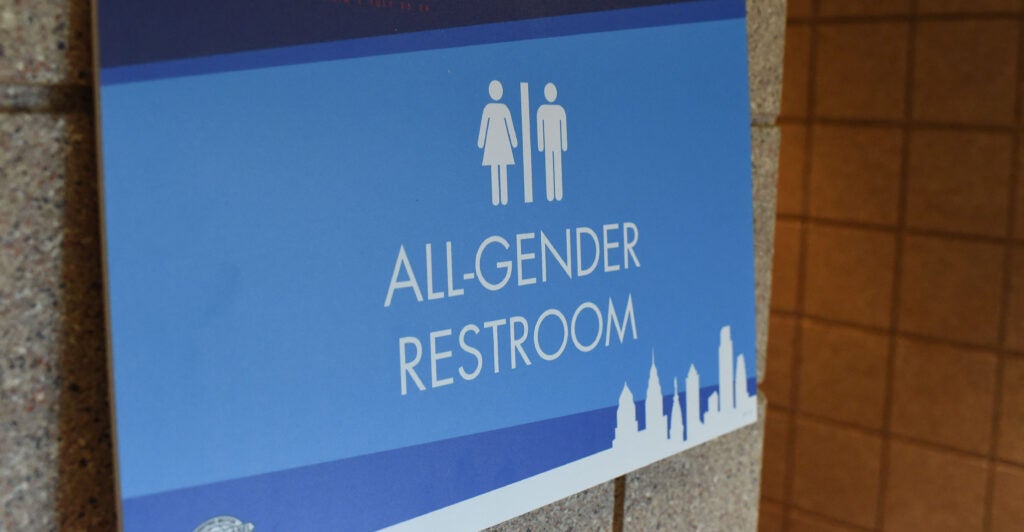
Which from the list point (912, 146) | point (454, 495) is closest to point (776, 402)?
point (912, 146)

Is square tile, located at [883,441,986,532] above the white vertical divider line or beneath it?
beneath

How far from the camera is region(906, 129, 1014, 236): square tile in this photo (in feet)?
9.77

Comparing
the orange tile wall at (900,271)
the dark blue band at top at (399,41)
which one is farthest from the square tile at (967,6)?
the dark blue band at top at (399,41)

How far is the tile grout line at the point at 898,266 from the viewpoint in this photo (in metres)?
3.14

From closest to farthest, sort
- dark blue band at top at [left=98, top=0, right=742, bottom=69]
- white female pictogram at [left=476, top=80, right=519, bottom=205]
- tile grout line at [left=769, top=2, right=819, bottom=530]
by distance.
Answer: dark blue band at top at [left=98, top=0, right=742, bottom=69] < white female pictogram at [left=476, top=80, right=519, bottom=205] < tile grout line at [left=769, top=2, right=819, bottom=530]

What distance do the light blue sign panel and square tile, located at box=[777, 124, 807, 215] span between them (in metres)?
2.27

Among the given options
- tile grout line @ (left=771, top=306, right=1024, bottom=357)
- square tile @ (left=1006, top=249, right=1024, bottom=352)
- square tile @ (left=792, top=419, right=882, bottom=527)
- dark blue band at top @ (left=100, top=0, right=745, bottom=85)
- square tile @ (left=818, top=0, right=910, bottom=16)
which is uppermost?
square tile @ (left=818, top=0, right=910, bottom=16)

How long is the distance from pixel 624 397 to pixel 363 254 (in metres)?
0.42

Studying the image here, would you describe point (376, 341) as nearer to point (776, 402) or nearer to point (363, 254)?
point (363, 254)

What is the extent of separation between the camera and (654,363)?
119 centimetres

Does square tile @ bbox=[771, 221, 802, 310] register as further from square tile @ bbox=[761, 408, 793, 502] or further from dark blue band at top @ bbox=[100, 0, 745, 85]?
dark blue band at top @ bbox=[100, 0, 745, 85]

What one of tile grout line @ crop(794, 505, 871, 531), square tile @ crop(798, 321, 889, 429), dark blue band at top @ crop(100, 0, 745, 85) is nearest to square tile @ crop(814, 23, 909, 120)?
square tile @ crop(798, 321, 889, 429)

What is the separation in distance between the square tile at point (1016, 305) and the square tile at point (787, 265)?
736 millimetres

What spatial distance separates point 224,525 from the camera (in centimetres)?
80
